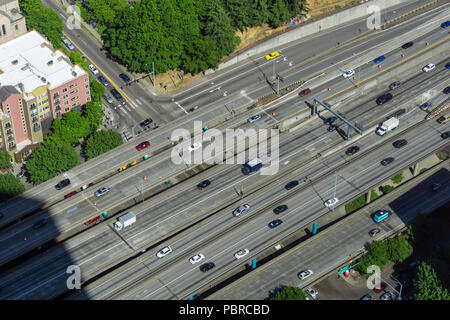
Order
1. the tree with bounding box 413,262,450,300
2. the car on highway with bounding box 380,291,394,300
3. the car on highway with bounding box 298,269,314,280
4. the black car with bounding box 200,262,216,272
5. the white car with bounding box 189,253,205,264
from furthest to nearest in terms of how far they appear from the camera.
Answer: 1. the white car with bounding box 189,253,205,264
2. the car on highway with bounding box 380,291,394,300
3. the car on highway with bounding box 298,269,314,280
4. the black car with bounding box 200,262,216,272
5. the tree with bounding box 413,262,450,300

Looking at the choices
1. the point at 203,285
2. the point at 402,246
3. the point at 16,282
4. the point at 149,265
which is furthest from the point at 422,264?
the point at 16,282

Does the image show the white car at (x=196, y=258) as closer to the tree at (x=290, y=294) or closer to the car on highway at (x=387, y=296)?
the tree at (x=290, y=294)

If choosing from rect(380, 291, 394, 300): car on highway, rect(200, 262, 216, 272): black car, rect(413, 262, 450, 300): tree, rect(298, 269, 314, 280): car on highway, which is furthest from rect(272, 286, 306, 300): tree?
rect(413, 262, 450, 300): tree

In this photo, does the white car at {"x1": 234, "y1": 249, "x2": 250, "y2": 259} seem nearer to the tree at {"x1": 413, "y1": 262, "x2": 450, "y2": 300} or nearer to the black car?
the black car

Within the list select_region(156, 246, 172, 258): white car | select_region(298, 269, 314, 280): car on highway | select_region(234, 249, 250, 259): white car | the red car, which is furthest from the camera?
the red car

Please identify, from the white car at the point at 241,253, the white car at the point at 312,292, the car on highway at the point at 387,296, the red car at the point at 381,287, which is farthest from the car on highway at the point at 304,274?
the car on highway at the point at 387,296

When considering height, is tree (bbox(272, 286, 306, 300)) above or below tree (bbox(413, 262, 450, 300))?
below

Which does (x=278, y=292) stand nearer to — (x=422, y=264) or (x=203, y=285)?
(x=203, y=285)

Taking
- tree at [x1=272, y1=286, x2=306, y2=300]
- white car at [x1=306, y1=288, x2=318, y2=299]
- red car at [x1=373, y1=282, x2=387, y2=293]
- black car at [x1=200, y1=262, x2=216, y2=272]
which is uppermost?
tree at [x1=272, y1=286, x2=306, y2=300]

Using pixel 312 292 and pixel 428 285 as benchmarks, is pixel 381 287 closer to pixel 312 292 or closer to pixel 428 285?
pixel 428 285
